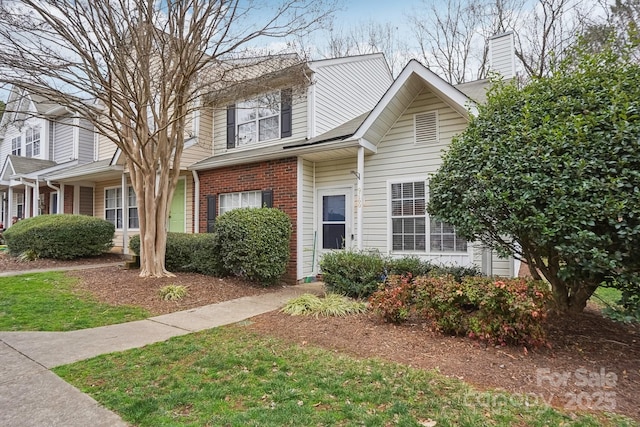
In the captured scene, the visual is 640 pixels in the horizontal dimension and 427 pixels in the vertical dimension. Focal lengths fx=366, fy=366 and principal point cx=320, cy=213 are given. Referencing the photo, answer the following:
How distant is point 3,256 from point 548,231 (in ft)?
49.5

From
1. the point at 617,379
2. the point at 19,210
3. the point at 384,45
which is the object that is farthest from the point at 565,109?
the point at 19,210

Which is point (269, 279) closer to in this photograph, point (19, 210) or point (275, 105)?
point (275, 105)

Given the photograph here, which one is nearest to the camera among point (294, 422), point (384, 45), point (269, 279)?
point (294, 422)

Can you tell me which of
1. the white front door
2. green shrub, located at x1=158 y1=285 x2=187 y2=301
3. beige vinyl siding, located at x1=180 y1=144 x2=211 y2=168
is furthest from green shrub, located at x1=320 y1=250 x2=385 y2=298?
beige vinyl siding, located at x1=180 y1=144 x2=211 y2=168

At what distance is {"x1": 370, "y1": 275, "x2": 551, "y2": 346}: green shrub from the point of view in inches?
161

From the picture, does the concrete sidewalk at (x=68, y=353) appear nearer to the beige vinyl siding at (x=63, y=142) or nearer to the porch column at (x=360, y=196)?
the porch column at (x=360, y=196)

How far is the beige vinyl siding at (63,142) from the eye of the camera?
16906 millimetres

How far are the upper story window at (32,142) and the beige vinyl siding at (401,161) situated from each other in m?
18.2

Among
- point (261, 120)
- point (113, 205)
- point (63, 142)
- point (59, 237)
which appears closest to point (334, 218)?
point (261, 120)

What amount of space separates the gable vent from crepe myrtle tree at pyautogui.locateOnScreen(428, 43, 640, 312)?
9.35 feet

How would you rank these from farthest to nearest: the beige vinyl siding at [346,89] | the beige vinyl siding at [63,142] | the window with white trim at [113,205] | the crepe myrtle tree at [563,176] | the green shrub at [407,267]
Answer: the beige vinyl siding at [63,142]
the window with white trim at [113,205]
the beige vinyl siding at [346,89]
the green shrub at [407,267]
the crepe myrtle tree at [563,176]

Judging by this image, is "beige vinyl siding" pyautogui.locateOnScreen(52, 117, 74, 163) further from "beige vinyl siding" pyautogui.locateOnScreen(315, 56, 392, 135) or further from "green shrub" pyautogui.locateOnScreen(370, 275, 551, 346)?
"green shrub" pyautogui.locateOnScreen(370, 275, 551, 346)

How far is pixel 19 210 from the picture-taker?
20234mm

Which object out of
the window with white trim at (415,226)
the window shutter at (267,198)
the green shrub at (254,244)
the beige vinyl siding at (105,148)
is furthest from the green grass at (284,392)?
the beige vinyl siding at (105,148)
